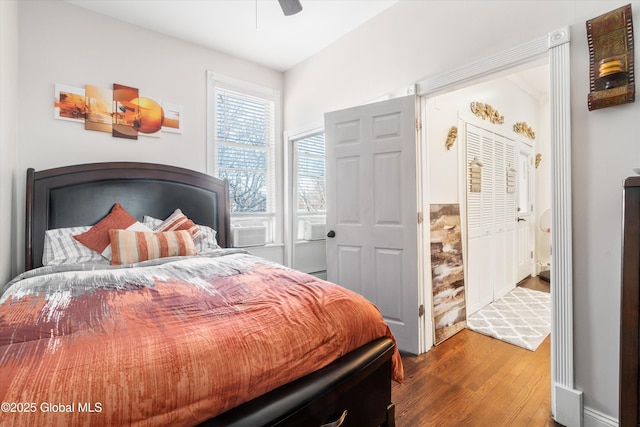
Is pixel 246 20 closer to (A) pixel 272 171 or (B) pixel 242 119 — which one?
(B) pixel 242 119

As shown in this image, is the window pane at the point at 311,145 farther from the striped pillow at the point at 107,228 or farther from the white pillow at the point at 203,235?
the striped pillow at the point at 107,228

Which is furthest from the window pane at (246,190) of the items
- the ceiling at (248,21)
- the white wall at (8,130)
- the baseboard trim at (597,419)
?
the baseboard trim at (597,419)

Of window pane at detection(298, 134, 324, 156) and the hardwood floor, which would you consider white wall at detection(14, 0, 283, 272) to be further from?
the hardwood floor

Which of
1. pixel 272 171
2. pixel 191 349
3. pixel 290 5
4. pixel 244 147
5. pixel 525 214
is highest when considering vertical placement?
pixel 290 5

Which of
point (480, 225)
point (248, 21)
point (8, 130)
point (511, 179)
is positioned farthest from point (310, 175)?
point (8, 130)

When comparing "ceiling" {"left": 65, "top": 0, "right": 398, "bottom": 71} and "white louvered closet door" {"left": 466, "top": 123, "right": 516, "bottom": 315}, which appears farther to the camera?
"white louvered closet door" {"left": 466, "top": 123, "right": 516, "bottom": 315}

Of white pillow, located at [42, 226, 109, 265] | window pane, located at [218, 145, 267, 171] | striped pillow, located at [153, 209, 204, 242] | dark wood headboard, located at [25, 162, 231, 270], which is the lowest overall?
white pillow, located at [42, 226, 109, 265]

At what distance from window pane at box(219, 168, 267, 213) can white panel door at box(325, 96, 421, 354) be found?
1236 mm

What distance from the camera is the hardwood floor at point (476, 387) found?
172 cm

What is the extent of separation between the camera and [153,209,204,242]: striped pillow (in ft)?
9.19

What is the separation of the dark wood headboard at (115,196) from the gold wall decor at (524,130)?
421 cm

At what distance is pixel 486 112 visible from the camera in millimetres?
3533

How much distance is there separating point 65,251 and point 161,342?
2.11 metres

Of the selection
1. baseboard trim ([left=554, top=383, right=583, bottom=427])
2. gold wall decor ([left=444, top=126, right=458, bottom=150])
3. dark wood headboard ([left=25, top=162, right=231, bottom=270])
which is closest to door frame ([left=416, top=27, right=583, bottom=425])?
baseboard trim ([left=554, top=383, right=583, bottom=427])
